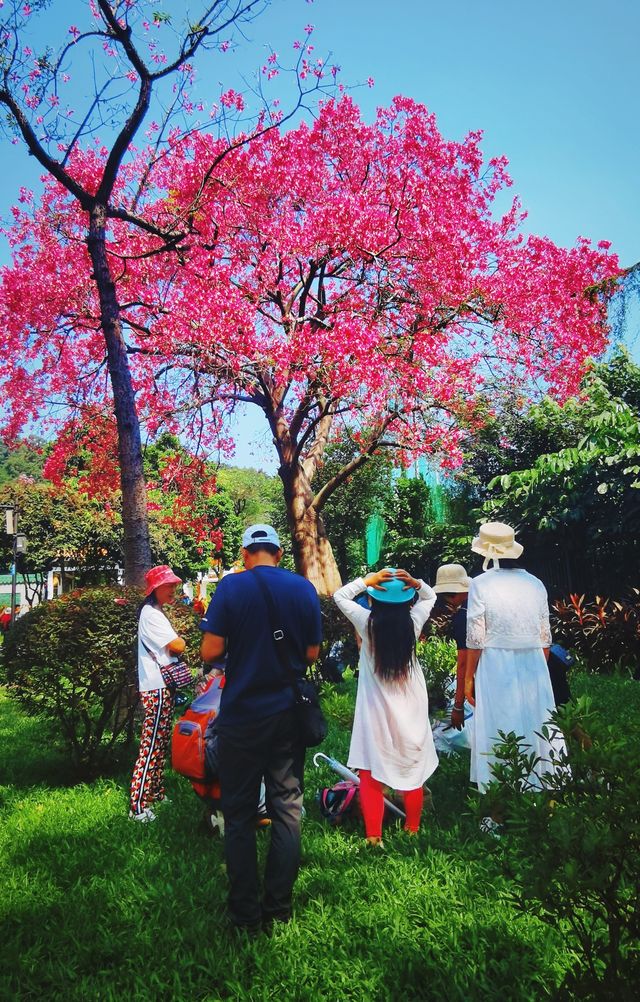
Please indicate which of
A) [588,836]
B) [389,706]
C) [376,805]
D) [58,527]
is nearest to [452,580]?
[389,706]

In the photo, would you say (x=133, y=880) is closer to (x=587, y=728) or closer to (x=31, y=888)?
(x=31, y=888)

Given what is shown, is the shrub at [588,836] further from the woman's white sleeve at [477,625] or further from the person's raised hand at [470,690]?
the person's raised hand at [470,690]

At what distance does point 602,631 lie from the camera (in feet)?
31.7

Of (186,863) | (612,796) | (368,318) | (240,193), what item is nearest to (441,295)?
(368,318)

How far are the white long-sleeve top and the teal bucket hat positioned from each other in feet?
0.34

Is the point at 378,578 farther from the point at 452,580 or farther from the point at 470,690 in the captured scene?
the point at 452,580

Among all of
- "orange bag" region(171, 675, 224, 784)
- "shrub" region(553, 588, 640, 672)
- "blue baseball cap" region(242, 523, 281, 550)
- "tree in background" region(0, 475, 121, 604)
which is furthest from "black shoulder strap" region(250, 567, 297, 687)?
"tree in background" region(0, 475, 121, 604)

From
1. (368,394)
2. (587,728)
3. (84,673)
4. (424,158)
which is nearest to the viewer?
(587,728)

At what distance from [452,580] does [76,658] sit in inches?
117

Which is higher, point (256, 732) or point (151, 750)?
point (256, 732)

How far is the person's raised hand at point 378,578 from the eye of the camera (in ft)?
13.4

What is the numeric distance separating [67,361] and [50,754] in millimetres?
7650

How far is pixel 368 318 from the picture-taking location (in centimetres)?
1138

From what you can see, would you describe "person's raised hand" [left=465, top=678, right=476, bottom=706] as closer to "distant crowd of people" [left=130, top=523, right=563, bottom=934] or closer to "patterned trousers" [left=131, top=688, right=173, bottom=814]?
"distant crowd of people" [left=130, top=523, right=563, bottom=934]
